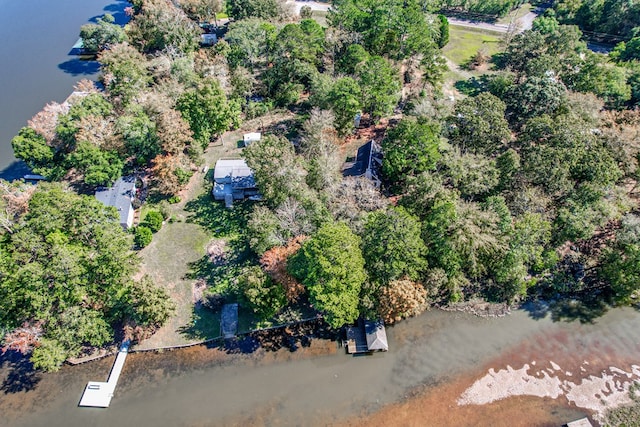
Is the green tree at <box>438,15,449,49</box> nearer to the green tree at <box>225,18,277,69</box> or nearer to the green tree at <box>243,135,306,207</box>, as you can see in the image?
the green tree at <box>225,18,277,69</box>

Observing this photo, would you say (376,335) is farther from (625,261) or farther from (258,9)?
(258,9)

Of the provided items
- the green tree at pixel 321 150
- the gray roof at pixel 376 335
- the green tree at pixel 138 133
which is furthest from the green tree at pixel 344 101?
the gray roof at pixel 376 335

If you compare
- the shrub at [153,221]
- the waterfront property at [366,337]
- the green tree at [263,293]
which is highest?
the shrub at [153,221]

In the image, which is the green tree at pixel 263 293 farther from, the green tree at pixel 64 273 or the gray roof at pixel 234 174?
the gray roof at pixel 234 174

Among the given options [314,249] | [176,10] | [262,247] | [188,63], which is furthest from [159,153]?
[176,10]

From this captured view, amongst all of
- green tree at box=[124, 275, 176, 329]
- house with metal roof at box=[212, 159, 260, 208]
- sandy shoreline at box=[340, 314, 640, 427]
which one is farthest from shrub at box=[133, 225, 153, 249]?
sandy shoreline at box=[340, 314, 640, 427]

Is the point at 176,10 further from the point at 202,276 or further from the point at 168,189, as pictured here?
the point at 202,276
